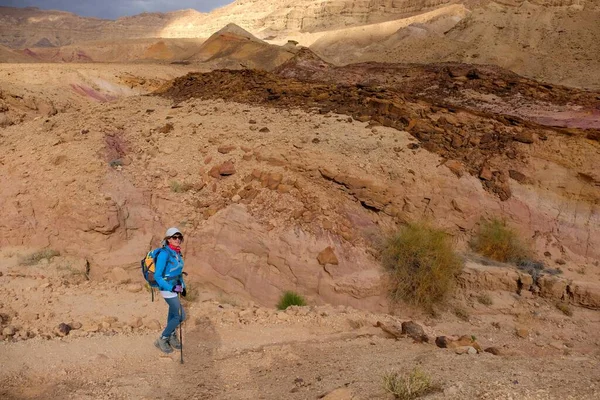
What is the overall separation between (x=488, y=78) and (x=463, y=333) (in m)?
8.90

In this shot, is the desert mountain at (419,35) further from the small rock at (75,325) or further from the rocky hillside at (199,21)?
the small rock at (75,325)

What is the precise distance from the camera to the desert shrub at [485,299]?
21.9 feet

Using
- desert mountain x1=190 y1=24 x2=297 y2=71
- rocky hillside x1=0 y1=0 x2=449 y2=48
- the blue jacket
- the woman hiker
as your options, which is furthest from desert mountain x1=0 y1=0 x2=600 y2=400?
rocky hillside x1=0 y1=0 x2=449 y2=48

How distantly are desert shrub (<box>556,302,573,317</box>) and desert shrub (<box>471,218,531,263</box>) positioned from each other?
2.48ft

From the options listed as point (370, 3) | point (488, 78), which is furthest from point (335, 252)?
point (370, 3)

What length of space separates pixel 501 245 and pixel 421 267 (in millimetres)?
1314

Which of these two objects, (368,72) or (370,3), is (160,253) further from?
(370,3)

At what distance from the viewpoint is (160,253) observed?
450cm

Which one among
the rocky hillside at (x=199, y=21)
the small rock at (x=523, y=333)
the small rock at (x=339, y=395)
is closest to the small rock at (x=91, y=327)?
the small rock at (x=339, y=395)

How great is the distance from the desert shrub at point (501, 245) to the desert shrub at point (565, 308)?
756 millimetres

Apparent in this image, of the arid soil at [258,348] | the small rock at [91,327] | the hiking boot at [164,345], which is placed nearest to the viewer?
the arid soil at [258,348]

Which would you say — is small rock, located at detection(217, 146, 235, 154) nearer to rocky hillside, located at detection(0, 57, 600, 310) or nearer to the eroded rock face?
rocky hillside, located at detection(0, 57, 600, 310)

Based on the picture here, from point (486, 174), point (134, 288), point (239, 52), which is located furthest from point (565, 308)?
point (239, 52)

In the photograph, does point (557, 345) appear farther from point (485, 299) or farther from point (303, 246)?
point (303, 246)
